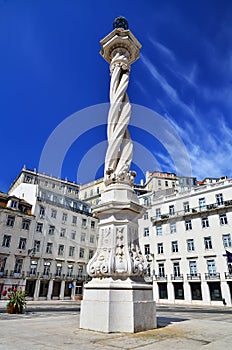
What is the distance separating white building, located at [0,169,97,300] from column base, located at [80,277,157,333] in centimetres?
3195

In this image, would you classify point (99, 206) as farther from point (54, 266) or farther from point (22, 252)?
point (54, 266)

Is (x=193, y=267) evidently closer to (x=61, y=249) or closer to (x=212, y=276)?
(x=212, y=276)

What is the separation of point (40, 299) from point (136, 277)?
35468mm

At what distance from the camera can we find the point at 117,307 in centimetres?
627

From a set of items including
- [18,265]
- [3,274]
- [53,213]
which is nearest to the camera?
[3,274]

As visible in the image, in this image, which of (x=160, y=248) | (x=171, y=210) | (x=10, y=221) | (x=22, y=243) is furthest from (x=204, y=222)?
(x=10, y=221)

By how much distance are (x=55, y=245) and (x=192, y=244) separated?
2091cm

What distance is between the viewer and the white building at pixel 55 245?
3691 cm

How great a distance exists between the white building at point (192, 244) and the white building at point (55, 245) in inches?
459

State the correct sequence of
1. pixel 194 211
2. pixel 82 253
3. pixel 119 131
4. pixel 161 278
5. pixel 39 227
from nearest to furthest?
pixel 119 131, pixel 194 211, pixel 161 278, pixel 39 227, pixel 82 253

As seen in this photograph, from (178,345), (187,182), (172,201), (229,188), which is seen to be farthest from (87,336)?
(187,182)

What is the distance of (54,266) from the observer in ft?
130

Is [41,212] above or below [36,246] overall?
above

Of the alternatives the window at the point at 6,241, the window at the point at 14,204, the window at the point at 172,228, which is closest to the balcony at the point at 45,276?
the window at the point at 6,241
